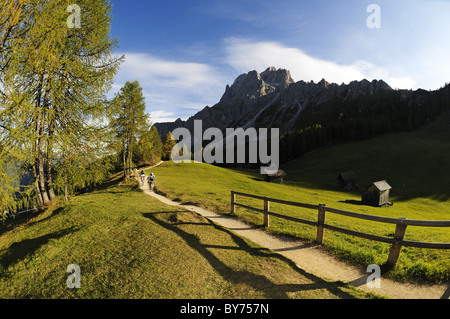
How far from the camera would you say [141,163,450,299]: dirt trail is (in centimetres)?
589

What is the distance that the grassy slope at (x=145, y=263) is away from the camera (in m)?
6.11

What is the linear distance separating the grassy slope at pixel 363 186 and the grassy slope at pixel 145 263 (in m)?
3.25

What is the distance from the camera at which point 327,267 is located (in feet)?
24.8

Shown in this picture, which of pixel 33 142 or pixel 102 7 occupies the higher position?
pixel 102 7

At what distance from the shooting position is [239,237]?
10219 millimetres

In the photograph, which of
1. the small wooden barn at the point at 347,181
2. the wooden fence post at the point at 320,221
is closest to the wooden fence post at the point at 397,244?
the wooden fence post at the point at 320,221

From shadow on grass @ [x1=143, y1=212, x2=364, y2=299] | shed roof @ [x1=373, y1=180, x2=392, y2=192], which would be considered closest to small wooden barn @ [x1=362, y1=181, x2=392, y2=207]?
shed roof @ [x1=373, y1=180, x2=392, y2=192]

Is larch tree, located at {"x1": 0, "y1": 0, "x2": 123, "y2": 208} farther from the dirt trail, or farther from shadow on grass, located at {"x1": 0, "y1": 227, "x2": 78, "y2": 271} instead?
the dirt trail

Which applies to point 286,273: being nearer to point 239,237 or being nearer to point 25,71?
point 239,237

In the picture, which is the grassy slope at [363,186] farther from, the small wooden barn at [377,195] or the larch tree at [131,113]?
the larch tree at [131,113]

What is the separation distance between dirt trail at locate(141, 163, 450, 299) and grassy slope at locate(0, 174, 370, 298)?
1.89 feet

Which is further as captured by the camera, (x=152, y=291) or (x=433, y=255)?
(x=433, y=255)
